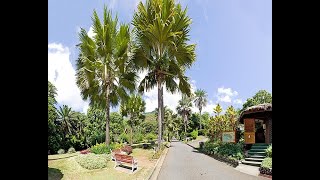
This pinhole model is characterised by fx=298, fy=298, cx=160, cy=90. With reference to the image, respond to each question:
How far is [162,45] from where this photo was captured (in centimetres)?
1122

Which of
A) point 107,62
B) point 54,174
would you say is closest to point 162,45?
point 107,62

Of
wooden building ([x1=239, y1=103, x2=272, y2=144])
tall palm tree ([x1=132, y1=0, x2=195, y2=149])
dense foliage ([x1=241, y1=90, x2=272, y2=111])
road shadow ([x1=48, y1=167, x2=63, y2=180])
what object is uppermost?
tall palm tree ([x1=132, y1=0, x2=195, y2=149])

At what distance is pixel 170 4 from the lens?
10.8 meters

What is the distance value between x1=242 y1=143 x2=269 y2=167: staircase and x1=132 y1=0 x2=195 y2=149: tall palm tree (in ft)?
10.9

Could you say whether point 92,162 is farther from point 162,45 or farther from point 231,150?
point 231,150

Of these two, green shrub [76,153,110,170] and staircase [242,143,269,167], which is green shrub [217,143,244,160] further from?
green shrub [76,153,110,170]

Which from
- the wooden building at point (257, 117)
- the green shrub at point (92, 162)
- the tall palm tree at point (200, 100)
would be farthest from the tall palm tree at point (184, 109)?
the green shrub at point (92, 162)

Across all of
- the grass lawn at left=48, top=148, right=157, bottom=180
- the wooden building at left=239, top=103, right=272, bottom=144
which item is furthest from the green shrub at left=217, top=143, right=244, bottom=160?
the grass lawn at left=48, top=148, right=157, bottom=180

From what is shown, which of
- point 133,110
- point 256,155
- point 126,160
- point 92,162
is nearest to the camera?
point 126,160

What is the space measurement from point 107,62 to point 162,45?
2.20 meters

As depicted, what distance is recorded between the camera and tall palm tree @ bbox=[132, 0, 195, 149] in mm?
10688

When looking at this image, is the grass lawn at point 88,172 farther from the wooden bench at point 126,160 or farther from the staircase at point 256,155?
the staircase at point 256,155
